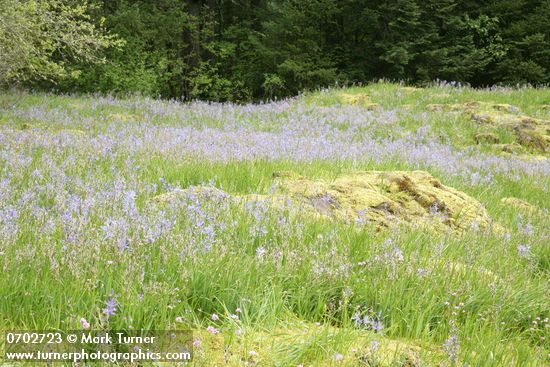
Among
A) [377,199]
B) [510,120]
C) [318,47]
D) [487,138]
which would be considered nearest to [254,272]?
[377,199]

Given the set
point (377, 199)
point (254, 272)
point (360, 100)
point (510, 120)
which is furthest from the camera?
point (360, 100)

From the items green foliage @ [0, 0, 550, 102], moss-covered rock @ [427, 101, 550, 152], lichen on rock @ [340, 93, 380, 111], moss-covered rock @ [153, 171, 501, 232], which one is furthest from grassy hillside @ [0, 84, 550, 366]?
green foliage @ [0, 0, 550, 102]

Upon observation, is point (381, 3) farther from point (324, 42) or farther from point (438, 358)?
point (438, 358)

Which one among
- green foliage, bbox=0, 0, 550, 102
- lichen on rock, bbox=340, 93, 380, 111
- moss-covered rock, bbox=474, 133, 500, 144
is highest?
green foliage, bbox=0, 0, 550, 102

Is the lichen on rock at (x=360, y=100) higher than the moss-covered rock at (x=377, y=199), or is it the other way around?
the lichen on rock at (x=360, y=100)

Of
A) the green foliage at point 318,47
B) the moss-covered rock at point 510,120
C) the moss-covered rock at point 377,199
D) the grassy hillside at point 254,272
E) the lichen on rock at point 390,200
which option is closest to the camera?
the grassy hillside at point 254,272

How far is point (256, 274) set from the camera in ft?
9.21

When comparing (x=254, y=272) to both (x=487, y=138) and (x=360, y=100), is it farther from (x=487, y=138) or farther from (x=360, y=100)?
(x=360, y=100)

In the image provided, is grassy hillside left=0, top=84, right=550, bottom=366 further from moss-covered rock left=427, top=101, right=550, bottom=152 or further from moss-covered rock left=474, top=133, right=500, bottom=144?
moss-covered rock left=427, top=101, right=550, bottom=152

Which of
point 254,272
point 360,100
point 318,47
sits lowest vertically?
point 254,272

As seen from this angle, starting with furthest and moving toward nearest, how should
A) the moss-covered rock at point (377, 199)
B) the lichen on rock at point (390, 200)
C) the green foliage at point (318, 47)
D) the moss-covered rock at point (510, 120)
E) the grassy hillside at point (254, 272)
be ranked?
the green foliage at point (318, 47)
the moss-covered rock at point (510, 120)
the lichen on rock at point (390, 200)
the moss-covered rock at point (377, 199)
the grassy hillside at point (254, 272)

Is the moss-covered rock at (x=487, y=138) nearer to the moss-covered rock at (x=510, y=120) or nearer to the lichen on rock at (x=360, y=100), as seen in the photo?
the moss-covered rock at (x=510, y=120)

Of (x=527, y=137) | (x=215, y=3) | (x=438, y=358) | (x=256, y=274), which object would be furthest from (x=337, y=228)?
(x=215, y=3)

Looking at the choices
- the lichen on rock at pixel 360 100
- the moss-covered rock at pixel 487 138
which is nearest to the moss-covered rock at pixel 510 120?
the moss-covered rock at pixel 487 138
